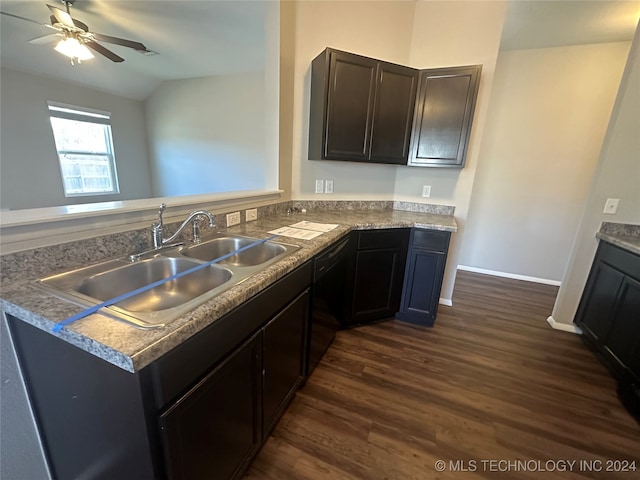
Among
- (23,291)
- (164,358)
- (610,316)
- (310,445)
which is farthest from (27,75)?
(610,316)

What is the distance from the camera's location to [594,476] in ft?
4.18

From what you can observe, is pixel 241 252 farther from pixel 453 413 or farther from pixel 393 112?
pixel 393 112

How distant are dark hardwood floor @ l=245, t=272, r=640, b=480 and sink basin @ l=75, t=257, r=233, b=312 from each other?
889 mm

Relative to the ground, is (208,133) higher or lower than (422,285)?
higher

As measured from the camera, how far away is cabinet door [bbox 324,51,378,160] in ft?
6.67

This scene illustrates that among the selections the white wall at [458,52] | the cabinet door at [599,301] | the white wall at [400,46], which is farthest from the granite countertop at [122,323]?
the cabinet door at [599,301]

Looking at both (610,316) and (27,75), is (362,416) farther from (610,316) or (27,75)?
(27,75)

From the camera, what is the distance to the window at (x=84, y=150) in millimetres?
4273

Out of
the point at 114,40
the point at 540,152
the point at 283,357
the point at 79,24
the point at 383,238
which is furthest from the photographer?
the point at 540,152

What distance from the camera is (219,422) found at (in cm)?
93

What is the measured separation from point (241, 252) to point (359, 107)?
1516 millimetres

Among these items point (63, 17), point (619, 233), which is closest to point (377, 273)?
point (619, 233)

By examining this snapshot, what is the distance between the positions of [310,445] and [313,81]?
2.50m

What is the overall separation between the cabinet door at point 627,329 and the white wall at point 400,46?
3.71 feet
